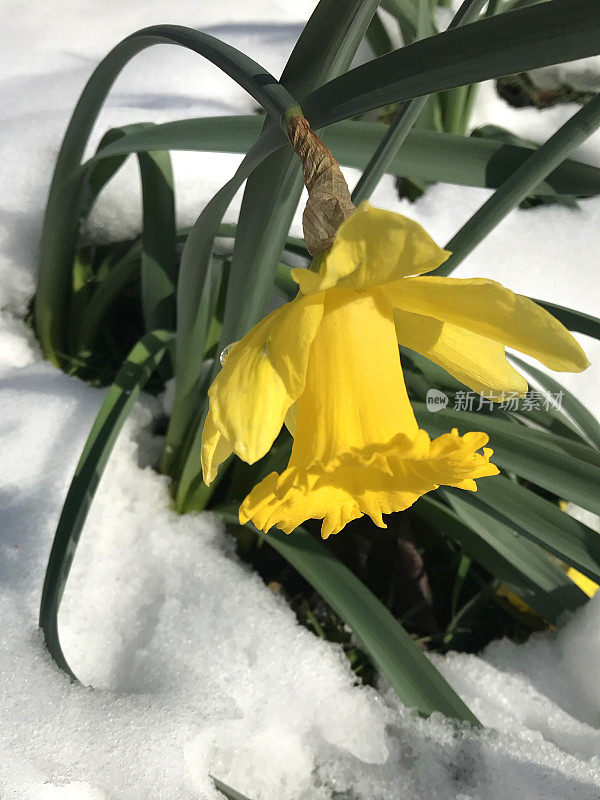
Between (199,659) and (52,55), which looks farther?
(52,55)

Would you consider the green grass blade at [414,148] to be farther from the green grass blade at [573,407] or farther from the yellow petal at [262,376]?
the yellow petal at [262,376]

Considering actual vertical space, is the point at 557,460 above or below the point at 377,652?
above

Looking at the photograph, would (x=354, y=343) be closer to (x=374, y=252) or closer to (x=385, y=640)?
(x=374, y=252)

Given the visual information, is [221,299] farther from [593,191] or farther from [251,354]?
[251,354]

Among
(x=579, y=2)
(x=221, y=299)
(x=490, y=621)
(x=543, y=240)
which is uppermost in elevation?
(x=579, y=2)

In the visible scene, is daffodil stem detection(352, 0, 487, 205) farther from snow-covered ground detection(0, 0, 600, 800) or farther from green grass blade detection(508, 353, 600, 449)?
snow-covered ground detection(0, 0, 600, 800)

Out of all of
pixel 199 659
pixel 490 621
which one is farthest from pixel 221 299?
pixel 490 621
